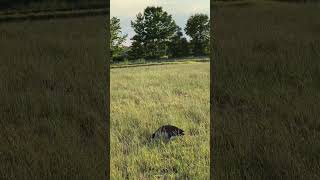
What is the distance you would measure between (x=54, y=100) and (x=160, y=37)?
1.26 m

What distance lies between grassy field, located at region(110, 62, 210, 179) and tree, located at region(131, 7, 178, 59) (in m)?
0.16

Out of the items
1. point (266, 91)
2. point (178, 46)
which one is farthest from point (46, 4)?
point (266, 91)

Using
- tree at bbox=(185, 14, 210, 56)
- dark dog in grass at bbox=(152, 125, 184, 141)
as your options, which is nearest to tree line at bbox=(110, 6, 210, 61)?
tree at bbox=(185, 14, 210, 56)

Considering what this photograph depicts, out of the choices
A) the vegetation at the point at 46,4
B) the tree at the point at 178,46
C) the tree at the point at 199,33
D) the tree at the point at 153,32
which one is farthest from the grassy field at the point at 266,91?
the vegetation at the point at 46,4

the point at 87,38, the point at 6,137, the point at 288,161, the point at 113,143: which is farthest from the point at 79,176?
the point at 288,161

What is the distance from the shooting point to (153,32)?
377 cm

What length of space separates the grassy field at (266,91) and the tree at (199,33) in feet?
Answer: 0.35

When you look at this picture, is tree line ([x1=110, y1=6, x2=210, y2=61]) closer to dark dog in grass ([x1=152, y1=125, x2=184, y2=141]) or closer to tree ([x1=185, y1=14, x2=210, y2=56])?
tree ([x1=185, y1=14, x2=210, y2=56])

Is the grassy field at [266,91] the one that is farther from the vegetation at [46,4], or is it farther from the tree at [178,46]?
the vegetation at [46,4]

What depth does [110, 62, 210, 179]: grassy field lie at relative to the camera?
→ 11.0 feet

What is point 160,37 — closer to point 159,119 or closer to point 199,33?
point 199,33

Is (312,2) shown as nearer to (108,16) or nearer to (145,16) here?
(145,16)

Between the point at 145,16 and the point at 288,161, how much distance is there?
1.63 meters

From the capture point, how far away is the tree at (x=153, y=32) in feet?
11.8
